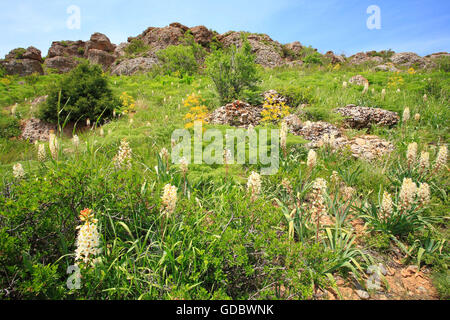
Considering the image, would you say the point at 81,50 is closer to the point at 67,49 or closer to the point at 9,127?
the point at 67,49

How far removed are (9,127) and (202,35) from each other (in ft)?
87.1

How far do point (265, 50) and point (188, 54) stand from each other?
1193cm

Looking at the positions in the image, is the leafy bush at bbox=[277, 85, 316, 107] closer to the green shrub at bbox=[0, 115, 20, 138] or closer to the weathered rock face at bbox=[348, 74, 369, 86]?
the weathered rock face at bbox=[348, 74, 369, 86]

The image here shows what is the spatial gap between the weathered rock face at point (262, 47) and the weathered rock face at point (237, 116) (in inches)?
678

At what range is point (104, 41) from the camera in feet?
124

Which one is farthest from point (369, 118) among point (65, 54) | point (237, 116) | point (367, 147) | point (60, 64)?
point (65, 54)

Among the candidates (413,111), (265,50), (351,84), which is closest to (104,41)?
(265,50)

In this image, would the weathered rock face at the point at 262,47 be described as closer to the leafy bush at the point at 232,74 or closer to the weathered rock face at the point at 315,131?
the leafy bush at the point at 232,74

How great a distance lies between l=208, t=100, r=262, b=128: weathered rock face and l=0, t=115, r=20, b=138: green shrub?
7233mm

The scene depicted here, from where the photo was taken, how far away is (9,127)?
24.8 feet

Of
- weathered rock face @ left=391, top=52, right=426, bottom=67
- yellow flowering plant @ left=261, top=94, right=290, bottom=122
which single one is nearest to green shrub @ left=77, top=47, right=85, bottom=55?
yellow flowering plant @ left=261, top=94, right=290, bottom=122

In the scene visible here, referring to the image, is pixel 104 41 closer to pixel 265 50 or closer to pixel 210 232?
pixel 265 50

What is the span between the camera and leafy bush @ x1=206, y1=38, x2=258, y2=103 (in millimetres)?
7449

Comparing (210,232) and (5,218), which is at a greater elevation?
(5,218)
